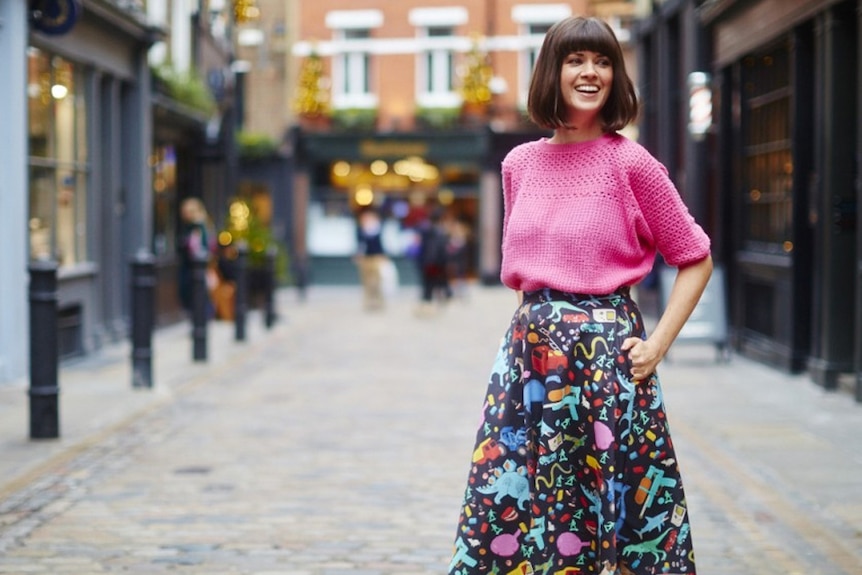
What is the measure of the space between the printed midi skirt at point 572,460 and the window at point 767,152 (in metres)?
9.78

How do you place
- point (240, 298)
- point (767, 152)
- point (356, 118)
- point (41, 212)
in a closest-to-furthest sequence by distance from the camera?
1. point (41, 212)
2. point (767, 152)
3. point (240, 298)
4. point (356, 118)

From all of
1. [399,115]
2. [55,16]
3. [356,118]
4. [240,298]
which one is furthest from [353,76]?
[55,16]

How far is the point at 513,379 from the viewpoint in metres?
3.62

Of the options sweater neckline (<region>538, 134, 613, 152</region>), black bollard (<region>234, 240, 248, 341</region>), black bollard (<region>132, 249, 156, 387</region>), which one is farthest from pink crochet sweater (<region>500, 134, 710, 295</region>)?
black bollard (<region>234, 240, 248, 341</region>)

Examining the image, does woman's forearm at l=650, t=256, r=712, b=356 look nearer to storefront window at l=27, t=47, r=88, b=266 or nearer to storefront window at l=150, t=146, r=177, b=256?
storefront window at l=27, t=47, r=88, b=266

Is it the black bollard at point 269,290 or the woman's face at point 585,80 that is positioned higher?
the woman's face at point 585,80

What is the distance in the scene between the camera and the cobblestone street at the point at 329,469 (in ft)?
19.1

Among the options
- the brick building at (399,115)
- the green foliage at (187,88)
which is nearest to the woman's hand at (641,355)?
the green foliage at (187,88)

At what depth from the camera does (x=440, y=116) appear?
3528 cm

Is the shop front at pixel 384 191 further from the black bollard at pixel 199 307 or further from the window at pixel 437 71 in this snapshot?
the black bollard at pixel 199 307

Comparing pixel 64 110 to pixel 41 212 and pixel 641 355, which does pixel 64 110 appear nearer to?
pixel 41 212

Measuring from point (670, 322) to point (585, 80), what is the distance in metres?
0.65

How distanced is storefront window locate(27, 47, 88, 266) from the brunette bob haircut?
10.2 metres

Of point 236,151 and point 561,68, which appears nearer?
point 561,68
